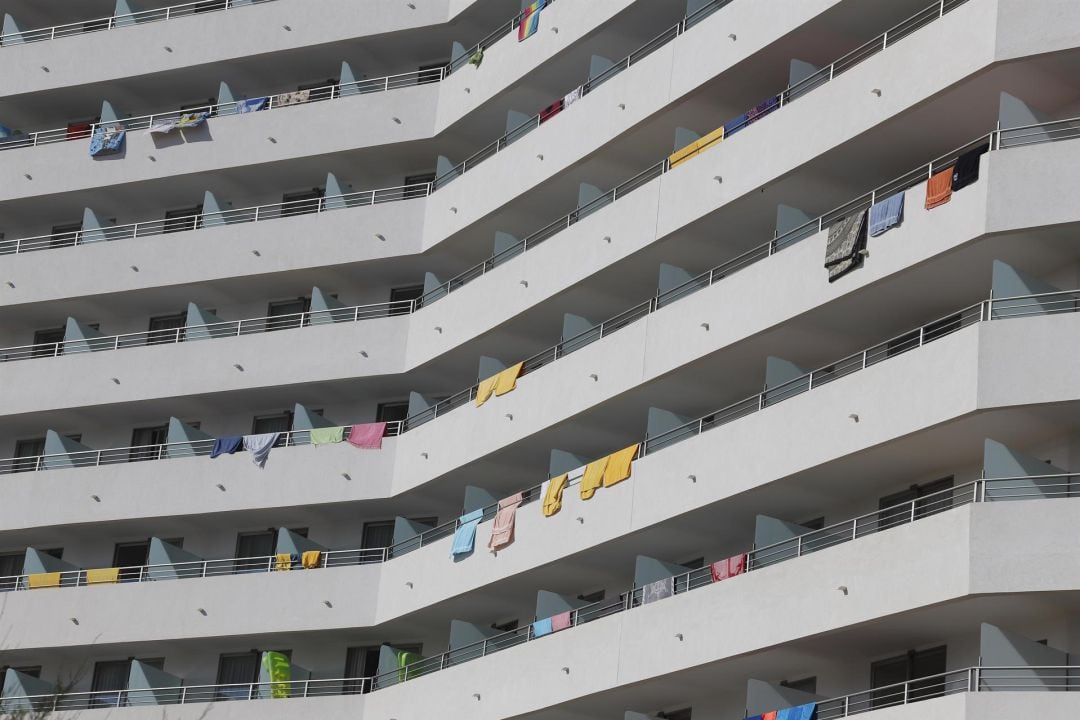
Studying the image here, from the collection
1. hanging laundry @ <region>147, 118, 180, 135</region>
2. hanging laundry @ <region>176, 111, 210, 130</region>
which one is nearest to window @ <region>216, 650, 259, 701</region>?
hanging laundry @ <region>176, 111, 210, 130</region>

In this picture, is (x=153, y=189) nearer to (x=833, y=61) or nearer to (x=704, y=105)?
(x=704, y=105)

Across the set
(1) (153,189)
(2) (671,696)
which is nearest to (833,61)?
(2) (671,696)

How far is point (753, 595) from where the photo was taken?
4019 centimetres

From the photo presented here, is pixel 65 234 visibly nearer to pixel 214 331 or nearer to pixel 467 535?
pixel 214 331

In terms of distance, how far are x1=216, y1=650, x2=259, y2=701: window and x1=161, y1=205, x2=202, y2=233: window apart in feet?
46.2

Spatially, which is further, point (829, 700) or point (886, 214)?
point (886, 214)

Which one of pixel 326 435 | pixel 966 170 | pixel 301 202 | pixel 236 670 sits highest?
pixel 301 202

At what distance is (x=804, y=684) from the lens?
4122 centimetres

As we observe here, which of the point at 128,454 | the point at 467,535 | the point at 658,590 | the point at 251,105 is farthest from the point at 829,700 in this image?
the point at 251,105

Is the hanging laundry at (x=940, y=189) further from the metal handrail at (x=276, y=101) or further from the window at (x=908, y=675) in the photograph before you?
the metal handrail at (x=276, y=101)

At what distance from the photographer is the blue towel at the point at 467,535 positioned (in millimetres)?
49656

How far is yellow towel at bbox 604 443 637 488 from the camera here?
45.5 m

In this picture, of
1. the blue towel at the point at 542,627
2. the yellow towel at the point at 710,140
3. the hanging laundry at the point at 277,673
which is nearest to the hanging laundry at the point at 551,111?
the yellow towel at the point at 710,140

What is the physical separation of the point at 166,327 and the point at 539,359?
15.2 metres
